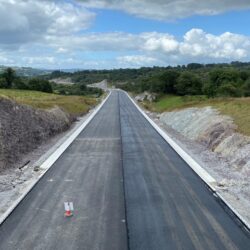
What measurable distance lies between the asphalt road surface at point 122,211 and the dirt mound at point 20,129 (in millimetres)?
3250

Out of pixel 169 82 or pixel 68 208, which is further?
pixel 169 82

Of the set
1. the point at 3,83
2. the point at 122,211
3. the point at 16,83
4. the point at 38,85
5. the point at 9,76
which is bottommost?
the point at 38,85

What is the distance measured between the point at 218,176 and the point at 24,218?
906 cm

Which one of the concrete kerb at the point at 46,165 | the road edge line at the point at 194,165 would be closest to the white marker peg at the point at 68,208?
the concrete kerb at the point at 46,165

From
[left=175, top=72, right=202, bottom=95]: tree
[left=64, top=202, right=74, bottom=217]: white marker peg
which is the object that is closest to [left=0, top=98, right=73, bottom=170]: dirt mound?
[left=64, top=202, right=74, bottom=217]: white marker peg

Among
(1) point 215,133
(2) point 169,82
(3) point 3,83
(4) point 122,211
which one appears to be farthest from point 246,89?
(3) point 3,83

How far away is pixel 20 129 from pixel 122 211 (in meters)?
14.3

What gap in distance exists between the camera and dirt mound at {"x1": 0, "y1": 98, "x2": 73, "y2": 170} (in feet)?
66.1

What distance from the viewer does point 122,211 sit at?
1176cm

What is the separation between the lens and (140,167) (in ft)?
59.0

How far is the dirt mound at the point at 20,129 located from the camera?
20.1 m

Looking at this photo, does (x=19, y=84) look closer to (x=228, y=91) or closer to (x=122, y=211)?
(x=228, y=91)

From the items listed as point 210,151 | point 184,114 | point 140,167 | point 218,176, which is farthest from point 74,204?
→ point 184,114

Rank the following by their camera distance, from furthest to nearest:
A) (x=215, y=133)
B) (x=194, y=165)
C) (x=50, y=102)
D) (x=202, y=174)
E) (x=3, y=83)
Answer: (x=3, y=83) < (x=50, y=102) < (x=215, y=133) < (x=194, y=165) < (x=202, y=174)
